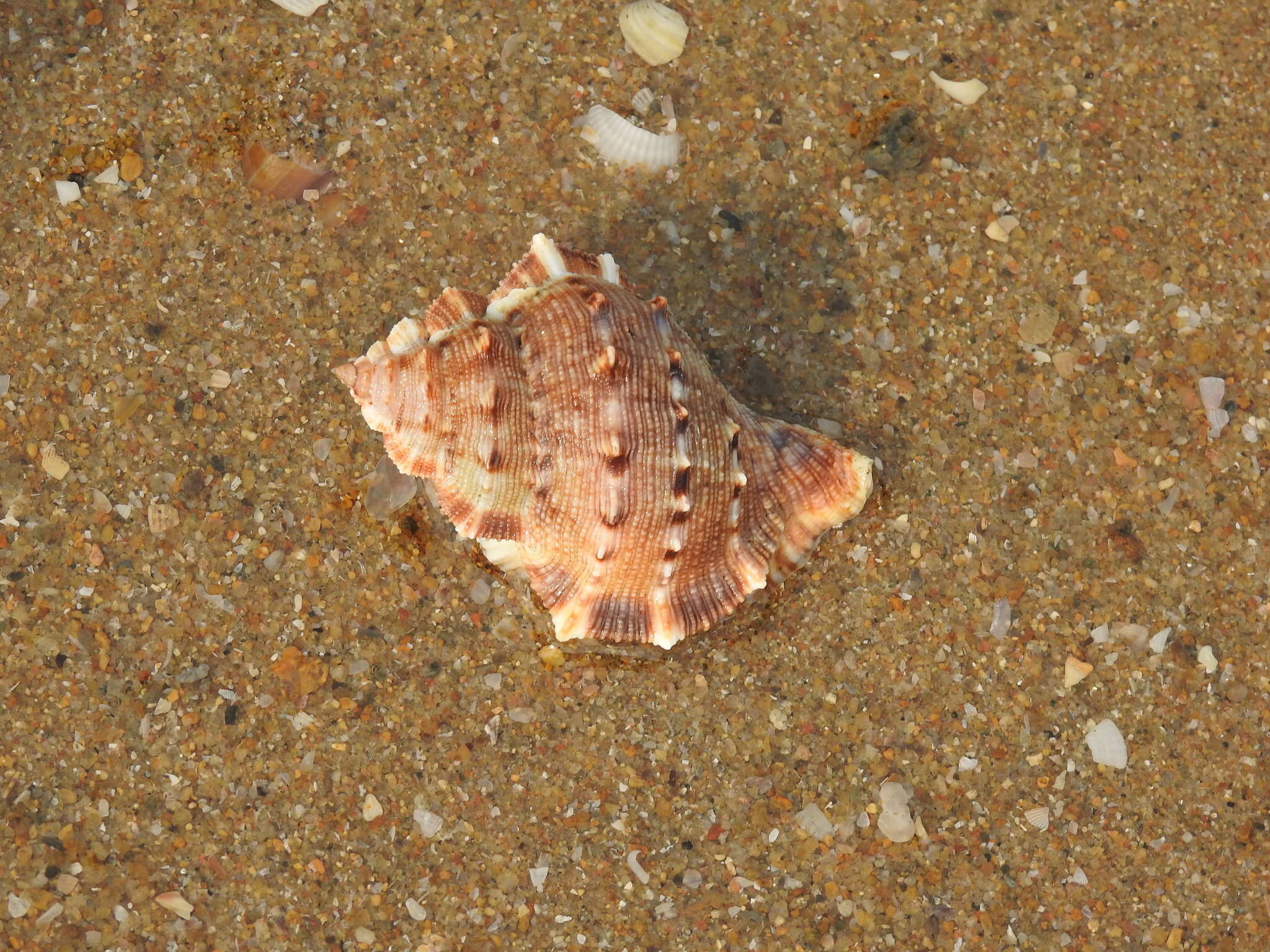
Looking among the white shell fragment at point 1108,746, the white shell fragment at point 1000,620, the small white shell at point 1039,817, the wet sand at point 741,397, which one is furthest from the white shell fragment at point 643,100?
the small white shell at point 1039,817

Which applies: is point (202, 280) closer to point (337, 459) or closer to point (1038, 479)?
point (337, 459)

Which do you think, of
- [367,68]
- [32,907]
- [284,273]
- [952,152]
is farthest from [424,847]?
[952,152]

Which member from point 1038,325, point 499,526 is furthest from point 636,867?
point 1038,325

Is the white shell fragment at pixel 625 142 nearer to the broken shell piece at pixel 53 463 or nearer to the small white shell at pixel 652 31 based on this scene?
the small white shell at pixel 652 31

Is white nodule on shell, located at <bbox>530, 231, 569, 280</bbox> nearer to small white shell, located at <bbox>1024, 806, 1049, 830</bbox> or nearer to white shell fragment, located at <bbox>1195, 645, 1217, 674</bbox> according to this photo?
small white shell, located at <bbox>1024, 806, 1049, 830</bbox>

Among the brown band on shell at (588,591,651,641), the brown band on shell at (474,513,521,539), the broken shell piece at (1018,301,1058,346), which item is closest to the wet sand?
the broken shell piece at (1018,301,1058,346)
